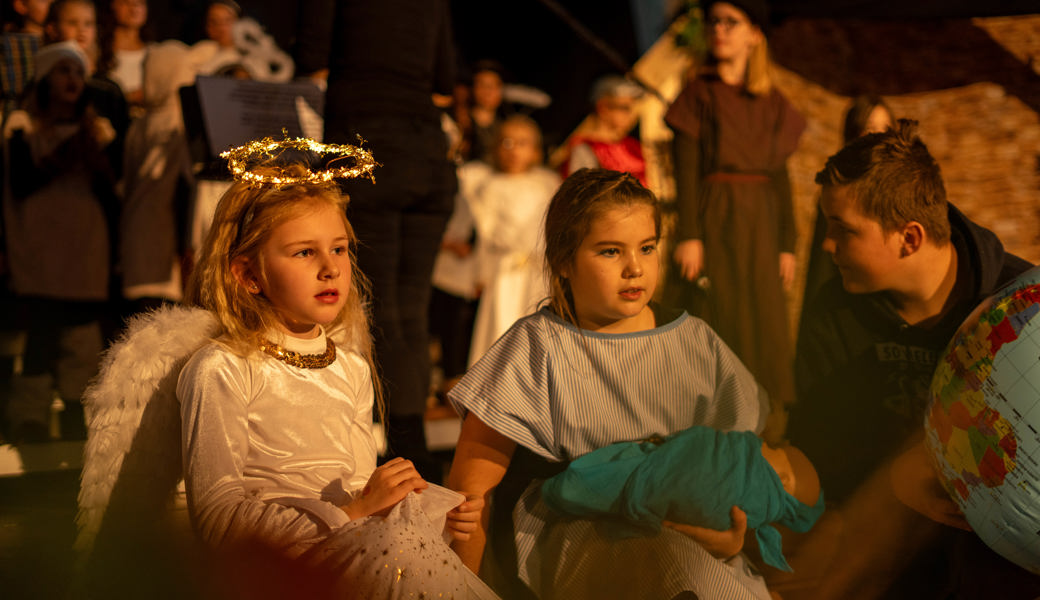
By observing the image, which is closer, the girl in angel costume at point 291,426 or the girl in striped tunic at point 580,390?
the girl in angel costume at point 291,426

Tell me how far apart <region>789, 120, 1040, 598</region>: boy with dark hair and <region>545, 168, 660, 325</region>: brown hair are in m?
0.56

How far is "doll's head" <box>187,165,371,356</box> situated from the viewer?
1.65 metres

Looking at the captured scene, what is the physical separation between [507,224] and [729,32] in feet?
6.07

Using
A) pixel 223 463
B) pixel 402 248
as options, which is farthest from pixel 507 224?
pixel 223 463

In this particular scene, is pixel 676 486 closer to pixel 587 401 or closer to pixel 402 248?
pixel 587 401

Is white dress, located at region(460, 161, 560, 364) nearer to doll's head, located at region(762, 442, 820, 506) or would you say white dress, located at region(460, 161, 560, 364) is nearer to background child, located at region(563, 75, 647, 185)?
background child, located at region(563, 75, 647, 185)

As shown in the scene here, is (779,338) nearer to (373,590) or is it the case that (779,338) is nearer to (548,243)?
(548,243)

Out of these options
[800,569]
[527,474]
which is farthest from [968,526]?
[527,474]

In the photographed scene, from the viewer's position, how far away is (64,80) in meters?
3.55

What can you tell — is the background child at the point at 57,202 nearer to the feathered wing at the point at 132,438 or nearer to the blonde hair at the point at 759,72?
the feathered wing at the point at 132,438

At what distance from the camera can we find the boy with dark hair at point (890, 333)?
194 centimetres

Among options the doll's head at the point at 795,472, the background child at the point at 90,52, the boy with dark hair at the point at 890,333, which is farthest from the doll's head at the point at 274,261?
the background child at the point at 90,52

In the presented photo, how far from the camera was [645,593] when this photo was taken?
1.64m

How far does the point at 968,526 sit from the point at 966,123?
3.31m
